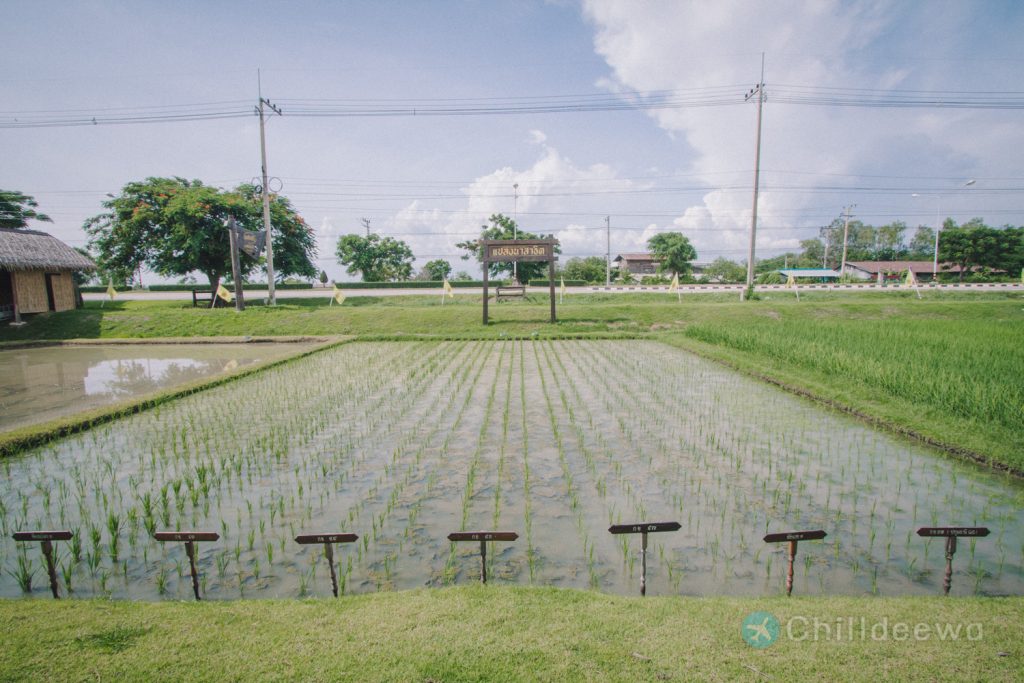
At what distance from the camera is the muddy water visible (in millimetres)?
8875

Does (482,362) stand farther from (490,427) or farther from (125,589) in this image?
(125,589)

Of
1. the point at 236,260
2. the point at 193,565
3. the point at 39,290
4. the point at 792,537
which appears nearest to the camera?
the point at 792,537

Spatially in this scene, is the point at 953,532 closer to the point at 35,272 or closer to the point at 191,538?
the point at 191,538

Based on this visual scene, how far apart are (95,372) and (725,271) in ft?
209

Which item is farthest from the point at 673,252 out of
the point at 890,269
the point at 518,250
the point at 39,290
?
the point at 39,290

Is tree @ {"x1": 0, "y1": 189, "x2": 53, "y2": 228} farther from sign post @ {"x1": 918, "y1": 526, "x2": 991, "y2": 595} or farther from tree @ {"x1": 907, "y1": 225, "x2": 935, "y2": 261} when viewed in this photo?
tree @ {"x1": 907, "y1": 225, "x2": 935, "y2": 261}

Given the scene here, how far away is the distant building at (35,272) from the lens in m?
19.9

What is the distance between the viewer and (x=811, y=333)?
13.4 meters

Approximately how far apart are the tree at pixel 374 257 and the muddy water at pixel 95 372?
86.2 ft

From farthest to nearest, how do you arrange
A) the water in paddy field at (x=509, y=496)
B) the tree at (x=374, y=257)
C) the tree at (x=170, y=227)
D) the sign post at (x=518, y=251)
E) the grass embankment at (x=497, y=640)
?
the tree at (x=374, y=257), the tree at (x=170, y=227), the sign post at (x=518, y=251), the water in paddy field at (x=509, y=496), the grass embankment at (x=497, y=640)

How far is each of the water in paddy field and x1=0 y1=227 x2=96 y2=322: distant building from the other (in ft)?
60.2

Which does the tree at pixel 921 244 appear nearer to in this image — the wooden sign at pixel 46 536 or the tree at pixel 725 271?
the tree at pixel 725 271

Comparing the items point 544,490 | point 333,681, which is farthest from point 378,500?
point 333,681

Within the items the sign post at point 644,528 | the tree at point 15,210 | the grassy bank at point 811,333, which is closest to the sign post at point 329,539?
the sign post at point 644,528
